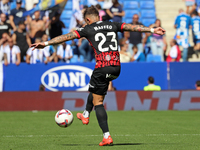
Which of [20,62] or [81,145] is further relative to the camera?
[20,62]

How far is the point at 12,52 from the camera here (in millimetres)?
15797

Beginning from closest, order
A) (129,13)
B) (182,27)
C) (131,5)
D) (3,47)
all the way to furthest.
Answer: (3,47) → (182,27) → (129,13) → (131,5)

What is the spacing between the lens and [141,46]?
1673 centimetres

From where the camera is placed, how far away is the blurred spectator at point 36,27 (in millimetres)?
16609

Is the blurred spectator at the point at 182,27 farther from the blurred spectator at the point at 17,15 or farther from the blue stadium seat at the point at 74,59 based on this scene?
the blurred spectator at the point at 17,15

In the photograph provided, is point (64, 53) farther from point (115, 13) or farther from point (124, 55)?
point (115, 13)

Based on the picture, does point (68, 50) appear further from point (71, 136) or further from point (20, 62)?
point (71, 136)

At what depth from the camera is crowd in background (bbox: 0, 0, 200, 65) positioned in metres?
16.0

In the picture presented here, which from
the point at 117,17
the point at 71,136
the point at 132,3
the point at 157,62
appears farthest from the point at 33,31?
the point at 71,136

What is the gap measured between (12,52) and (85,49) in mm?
2895

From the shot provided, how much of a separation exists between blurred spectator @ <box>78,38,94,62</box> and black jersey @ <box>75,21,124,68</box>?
32.8 ft

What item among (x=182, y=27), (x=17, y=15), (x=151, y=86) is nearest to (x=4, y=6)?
(x=17, y=15)

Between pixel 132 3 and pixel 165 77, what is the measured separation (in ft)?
22.2

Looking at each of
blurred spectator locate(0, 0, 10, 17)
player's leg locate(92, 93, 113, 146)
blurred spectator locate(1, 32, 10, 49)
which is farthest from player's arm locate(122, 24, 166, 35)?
blurred spectator locate(0, 0, 10, 17)
